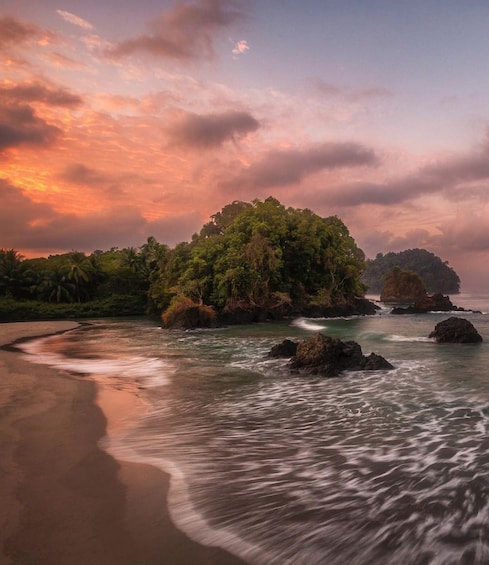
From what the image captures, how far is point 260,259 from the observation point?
44.3 m

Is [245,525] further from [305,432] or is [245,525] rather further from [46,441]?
[46,441]

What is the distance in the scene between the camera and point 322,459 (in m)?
6.02

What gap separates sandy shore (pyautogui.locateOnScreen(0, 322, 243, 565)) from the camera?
3590 mm

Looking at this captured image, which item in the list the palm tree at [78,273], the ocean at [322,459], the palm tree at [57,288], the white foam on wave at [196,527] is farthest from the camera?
the palm tree at [78,273]

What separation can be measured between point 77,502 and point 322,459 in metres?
3.30

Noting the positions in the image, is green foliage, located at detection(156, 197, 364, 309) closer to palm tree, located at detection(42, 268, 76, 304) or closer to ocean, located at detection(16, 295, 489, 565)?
palm tree, located at detection(42, 268, 76, 304)

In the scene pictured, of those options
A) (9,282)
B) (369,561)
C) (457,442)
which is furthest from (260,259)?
(369,561)

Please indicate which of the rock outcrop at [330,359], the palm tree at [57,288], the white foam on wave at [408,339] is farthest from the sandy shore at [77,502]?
the palm tree at [57,288]

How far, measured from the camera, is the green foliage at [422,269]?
587ft

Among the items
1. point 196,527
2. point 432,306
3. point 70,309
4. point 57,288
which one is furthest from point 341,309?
point 196,527

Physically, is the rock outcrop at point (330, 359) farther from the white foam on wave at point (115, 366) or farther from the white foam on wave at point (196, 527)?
the white foam on wave at point (196, 527)

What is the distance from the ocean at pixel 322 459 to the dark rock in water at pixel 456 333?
325 inches

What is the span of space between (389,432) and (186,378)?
6.74 metres

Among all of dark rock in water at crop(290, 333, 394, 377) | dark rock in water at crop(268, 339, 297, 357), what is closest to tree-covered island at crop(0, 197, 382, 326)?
dark rock in water at crop(268, 339, 297, 357)
